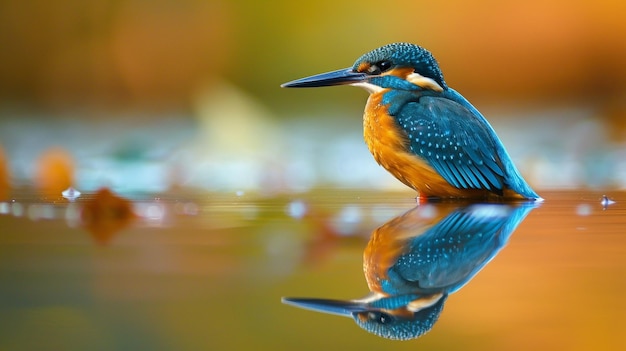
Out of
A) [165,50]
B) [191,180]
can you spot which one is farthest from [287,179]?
[165,50]

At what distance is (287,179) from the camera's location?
502 cm

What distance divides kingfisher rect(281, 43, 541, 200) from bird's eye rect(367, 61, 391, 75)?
0.20ft

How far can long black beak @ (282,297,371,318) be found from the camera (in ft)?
4.64

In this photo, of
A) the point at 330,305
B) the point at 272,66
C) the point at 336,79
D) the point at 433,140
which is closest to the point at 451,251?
the point at 330,305

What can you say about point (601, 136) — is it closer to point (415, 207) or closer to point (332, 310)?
point (415, 207)

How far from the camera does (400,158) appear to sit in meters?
3.31

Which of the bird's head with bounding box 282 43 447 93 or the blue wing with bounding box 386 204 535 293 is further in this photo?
the bird's head with bounding box 282 43 447 93

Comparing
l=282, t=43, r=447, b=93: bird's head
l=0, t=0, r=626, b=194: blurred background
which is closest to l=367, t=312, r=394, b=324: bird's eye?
l=282, t=43, r=447, b=93: bird's head

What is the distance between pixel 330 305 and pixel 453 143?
1.91 metres

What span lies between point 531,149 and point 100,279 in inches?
212

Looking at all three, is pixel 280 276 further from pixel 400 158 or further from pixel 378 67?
pixel 378 67

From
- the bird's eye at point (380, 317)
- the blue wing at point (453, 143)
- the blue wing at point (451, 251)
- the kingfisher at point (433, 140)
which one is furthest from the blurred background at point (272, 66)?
the bird's eye at point (380, 317)

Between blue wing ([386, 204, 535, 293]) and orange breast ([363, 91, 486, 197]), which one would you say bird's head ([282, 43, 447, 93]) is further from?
blue wing ([386, 204, 535, 293])

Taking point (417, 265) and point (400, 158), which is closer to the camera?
point (417, 265)
